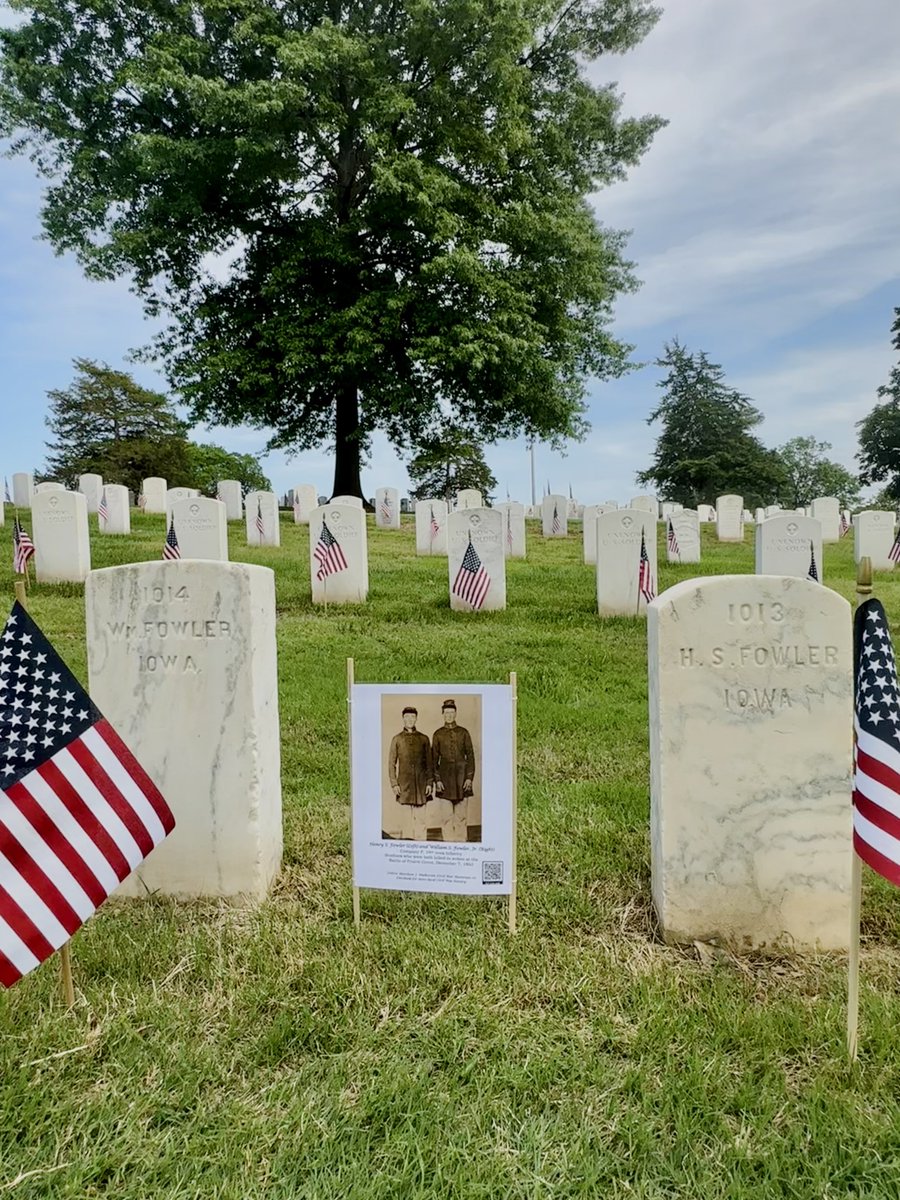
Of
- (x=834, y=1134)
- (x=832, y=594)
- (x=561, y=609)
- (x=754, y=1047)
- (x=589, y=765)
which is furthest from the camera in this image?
(x=561, y=609)

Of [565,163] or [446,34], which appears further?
[565,163]

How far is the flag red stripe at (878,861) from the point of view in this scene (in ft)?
7.04

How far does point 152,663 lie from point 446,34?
20.2m

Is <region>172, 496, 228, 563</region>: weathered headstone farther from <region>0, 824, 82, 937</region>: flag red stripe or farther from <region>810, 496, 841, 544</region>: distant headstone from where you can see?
<region>810, 496, 841, 544</region>: distant headstone

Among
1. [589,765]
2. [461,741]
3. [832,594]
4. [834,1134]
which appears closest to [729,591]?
[832,594]

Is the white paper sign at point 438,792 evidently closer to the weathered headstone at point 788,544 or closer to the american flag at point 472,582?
the american flag at point 472,582

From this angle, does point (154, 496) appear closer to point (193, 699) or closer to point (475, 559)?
point (475, 559)

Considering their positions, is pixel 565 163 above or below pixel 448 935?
above

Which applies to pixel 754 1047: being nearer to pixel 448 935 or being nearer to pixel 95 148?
pixel 448 935

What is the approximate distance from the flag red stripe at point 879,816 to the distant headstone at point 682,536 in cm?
1322

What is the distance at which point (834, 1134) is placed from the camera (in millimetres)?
1986

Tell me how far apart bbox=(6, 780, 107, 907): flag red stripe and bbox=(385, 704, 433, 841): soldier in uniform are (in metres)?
1.11

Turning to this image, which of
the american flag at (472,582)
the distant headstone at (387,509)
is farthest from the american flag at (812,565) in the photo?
the distant headstone at (387,509)

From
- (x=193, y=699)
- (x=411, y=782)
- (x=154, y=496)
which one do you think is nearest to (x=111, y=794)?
(x=193, y=699)
